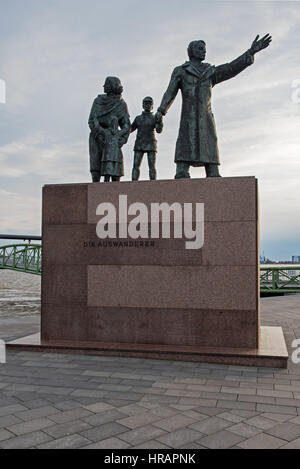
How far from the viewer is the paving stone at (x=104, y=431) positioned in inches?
154

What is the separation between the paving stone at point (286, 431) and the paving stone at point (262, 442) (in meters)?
0.08

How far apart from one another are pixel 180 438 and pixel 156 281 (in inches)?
154

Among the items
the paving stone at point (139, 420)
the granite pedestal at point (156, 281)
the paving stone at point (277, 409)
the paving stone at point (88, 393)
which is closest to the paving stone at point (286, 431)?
the paving stone at point (277, 409)

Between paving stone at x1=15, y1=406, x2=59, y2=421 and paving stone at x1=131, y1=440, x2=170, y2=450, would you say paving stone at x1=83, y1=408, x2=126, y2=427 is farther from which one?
paving stone at x1=131, y1=440, x2=170, y2=450

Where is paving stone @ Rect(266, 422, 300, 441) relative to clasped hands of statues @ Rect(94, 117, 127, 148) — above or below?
below

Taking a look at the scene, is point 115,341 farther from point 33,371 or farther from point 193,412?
point 193,412

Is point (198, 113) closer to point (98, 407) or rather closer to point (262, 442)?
point (98, 407)

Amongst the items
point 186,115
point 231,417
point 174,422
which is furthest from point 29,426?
point 186,115

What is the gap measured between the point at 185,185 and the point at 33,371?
392 centimetres

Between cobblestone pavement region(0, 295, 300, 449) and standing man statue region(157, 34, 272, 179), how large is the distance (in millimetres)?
3772

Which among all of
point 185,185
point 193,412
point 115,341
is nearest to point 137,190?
point 185,185

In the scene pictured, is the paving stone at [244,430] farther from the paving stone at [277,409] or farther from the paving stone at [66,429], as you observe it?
the paving stone at [66,429]

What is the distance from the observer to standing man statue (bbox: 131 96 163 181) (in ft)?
31.7

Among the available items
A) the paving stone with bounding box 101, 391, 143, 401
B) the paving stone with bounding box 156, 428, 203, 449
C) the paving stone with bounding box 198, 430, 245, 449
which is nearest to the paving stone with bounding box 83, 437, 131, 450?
the paving stone with bounding box 156, 428, 203, 449
